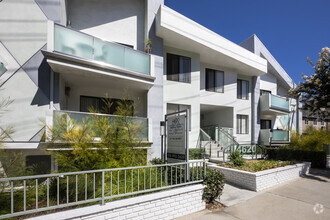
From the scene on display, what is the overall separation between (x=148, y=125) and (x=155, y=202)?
4093 millimetres

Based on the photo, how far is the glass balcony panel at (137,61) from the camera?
8008 millimetres

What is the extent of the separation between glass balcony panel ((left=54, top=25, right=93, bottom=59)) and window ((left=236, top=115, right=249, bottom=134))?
481 inches

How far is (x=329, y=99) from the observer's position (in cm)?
882

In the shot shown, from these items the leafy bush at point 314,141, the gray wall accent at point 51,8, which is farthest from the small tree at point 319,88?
the gray wall accent at point 51,8

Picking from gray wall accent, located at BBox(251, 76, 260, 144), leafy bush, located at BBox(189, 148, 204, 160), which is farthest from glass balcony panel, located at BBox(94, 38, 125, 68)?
gray wall accent, located at BBox(251, 76, 260, 144)

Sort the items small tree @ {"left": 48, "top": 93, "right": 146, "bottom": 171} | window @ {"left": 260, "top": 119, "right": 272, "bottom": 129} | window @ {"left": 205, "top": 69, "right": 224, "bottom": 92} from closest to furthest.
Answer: small tree @ {"left": 48, "top": 93, "right": 146, "bottom": 171} < window @ {"left": 205, "top": 69, "right": 224, "bottom": 92} < window @ {"left": 260, "top": 119, "right": 272, "bottom": 129}

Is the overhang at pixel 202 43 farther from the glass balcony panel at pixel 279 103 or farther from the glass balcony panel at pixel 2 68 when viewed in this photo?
the glass balcony panel at pixel 2 68

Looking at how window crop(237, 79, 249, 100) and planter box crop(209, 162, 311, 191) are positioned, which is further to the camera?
window crop(237, 79, 249, 100)

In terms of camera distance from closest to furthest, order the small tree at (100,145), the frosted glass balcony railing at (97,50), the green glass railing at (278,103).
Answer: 1. the small tree at (100,145)
2. the frosted glass balcony railing at (97,50)
3. the green glass railing at (278,103)

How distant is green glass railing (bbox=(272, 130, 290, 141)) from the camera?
14.6 meters

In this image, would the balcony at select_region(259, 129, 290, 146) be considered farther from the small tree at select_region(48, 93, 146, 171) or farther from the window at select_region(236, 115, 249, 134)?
the small tree at select_region(48, 93, 146, 171)

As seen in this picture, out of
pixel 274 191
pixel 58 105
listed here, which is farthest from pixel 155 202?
pixel 58 105

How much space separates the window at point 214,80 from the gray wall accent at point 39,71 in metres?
9.80

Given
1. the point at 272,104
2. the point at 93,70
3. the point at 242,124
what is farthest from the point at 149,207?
the point at 272,104
